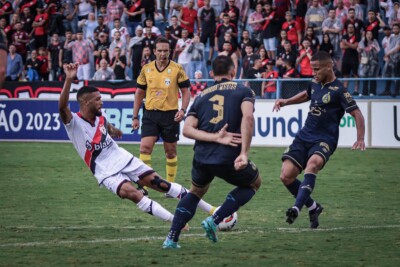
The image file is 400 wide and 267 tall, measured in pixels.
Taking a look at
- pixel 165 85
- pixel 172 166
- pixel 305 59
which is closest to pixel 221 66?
pixel 165 85

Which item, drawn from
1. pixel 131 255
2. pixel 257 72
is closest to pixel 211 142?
pixel 131 255

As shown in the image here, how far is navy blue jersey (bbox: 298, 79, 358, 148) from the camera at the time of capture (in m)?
11.5

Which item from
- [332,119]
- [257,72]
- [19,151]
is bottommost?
[19,151]

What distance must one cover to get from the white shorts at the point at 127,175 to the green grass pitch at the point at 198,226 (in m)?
0.57

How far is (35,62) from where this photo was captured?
103ft

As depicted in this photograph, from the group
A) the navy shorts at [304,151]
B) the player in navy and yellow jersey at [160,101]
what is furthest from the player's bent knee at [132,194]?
the player in navy and yellow jersey at [160,101]

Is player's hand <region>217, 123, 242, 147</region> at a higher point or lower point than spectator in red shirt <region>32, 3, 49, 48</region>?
higher

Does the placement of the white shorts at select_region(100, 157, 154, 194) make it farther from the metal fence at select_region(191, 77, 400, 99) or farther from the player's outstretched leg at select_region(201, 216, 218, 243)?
the metal fence at select_region(191, 77, 400, 99)

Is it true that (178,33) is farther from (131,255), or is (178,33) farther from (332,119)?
(131,255)

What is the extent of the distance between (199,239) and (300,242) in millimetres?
1110

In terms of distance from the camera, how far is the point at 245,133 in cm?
930

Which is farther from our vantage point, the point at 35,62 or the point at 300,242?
the point at 35,62

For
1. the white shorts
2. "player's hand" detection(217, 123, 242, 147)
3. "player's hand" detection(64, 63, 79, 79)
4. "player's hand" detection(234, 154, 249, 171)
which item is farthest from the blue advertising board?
"player's hand" detection(234, 154, 249, 171)

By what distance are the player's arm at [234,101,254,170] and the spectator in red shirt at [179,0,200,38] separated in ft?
67.5
